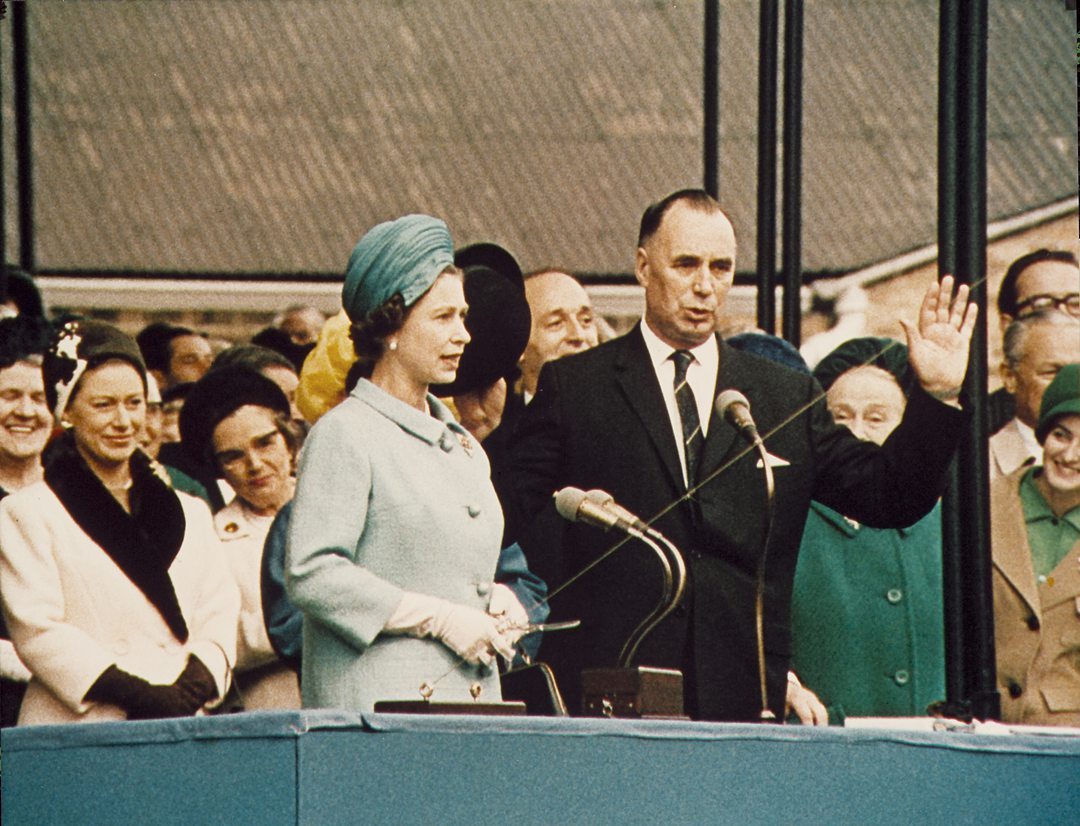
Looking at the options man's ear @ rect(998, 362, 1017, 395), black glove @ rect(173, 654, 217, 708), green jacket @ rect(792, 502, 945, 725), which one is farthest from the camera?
man's ear @ rect(998, 362, 1017, 395)

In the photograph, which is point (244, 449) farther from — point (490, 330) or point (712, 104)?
point (712, 104)

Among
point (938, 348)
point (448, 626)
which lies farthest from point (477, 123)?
point (448, 626)

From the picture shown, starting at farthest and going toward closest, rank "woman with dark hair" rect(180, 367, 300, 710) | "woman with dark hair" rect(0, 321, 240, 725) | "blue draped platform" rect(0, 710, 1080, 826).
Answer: "woman with dark hair" rect(180, 367, 300, 710) → "woman with dark hair" rect(0, 321, 240, 725) → "blue draped platform" rect(0, 710, 1080, 826)

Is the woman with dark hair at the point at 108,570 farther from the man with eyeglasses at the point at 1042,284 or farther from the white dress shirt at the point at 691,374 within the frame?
the man with eyeglasses at the point at 1042,284

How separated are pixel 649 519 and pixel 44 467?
1532mm

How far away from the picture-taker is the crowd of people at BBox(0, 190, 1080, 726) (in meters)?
4.29

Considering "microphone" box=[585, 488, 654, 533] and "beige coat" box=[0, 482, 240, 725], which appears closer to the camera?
"microphone" box=[585, 488, 654, 533]

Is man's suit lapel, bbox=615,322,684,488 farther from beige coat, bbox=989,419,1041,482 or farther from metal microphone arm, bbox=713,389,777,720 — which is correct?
beige coat, bbox=989,419,1041,482

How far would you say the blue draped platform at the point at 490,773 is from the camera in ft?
11.1

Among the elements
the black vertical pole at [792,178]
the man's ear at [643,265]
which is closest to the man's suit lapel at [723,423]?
the man's ear at [643,265]

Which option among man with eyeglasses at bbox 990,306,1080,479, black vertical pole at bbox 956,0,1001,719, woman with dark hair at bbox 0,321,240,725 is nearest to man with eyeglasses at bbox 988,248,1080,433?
man with eyeglasses at bbox 990,306,1080,479

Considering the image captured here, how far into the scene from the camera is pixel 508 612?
4.45 meters

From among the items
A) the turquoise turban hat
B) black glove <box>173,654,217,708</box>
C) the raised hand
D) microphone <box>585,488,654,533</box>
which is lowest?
black glove <box>173,654,217,708</box>

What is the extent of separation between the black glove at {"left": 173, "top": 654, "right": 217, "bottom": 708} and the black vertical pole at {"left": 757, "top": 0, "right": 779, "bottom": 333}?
2.65 metres
